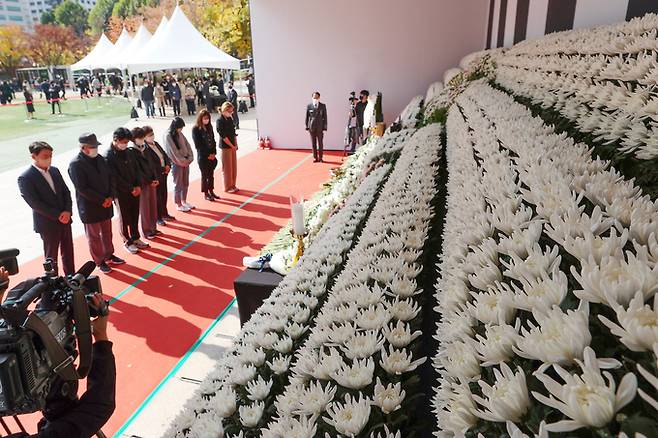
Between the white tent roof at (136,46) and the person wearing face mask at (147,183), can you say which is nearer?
the person wearing face mask at (147,183)

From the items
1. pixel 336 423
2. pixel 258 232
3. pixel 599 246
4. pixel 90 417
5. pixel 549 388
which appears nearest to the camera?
pixel 549 388

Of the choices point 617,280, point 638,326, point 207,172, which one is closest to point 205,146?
point 207,172

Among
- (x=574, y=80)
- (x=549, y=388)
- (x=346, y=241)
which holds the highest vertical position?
(x=574, y=80)

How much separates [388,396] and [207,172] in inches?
340

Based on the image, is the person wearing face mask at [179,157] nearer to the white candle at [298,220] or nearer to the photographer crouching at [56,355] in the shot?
the white candle at [298,220]

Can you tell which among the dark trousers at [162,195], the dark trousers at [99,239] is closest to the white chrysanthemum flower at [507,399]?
the dark trousers at [99,239]

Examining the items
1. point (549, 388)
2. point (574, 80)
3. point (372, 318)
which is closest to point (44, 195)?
point (372, 318)

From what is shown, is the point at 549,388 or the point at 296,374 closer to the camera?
the point at 549,388

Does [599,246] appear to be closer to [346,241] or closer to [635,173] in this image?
[635,173]

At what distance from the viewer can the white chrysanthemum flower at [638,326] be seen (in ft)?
2.63

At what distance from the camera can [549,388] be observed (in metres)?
0.82

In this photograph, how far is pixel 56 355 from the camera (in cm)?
197

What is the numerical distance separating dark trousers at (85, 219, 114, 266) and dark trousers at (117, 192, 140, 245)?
614 mm

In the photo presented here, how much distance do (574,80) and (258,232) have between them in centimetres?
598
